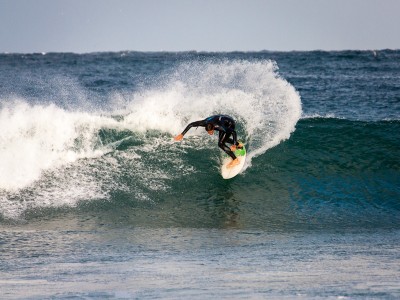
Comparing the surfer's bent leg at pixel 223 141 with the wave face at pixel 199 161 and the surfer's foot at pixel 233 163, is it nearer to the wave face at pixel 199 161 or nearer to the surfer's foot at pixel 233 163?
the surfer's foot at pixel 233 163

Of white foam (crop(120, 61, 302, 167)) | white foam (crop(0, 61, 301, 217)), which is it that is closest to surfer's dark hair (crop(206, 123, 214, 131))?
white foam (crop(0, 61, 301, 217))

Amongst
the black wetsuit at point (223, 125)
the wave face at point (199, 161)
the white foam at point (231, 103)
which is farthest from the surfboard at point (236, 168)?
the white foam at point (231, 103)

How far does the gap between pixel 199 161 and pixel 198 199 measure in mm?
1833

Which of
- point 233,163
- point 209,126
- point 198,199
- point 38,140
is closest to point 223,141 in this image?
point 233,163

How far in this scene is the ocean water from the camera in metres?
5.99

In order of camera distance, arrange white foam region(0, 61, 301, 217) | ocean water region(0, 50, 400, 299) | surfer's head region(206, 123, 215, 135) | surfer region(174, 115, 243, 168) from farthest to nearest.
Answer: white foam region(0, 61, 301, 217) < surfer region(174, 115, 243, 168) < surfer's head region(206, 123, 215, 135) < ocean water region(0, 50, 400, 299)

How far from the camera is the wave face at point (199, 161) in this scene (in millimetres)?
9984

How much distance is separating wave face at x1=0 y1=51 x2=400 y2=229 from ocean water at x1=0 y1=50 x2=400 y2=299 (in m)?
0.04

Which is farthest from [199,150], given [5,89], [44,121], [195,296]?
[5,89]

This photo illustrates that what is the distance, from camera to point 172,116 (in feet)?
46.2

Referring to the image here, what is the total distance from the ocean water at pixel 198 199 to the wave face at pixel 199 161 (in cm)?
4

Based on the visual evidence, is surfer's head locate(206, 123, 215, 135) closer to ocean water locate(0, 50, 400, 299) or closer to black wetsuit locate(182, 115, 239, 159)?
black wetsuit locate(182, 115, 239, 159)

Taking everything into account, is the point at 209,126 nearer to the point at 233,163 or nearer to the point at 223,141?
the point at 223,141

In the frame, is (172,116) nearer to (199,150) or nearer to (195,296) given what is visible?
(199,150)
